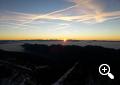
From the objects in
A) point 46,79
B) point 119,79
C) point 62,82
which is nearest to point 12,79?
point 46,79

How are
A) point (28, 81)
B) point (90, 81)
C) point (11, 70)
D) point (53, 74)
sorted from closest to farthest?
1. point (28, 81)
2. point (90, 81)
3. point (11, 70)
4. point (53, 74)

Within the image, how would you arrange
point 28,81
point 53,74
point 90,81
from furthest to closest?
point 53,74
point 90,81
point 28,81

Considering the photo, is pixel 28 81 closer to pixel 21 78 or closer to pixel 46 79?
pixel 21 78

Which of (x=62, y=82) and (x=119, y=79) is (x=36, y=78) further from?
(x=119, y=79)

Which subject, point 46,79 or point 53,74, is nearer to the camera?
point 46,79

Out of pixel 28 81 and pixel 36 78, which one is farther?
pixel 36 78

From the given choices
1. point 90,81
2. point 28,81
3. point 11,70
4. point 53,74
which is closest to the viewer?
point 28,81

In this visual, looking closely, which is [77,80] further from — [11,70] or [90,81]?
[11,70]

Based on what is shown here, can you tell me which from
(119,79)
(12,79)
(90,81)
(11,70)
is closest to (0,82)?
(12,79)

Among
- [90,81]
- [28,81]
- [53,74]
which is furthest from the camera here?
[53,74]
